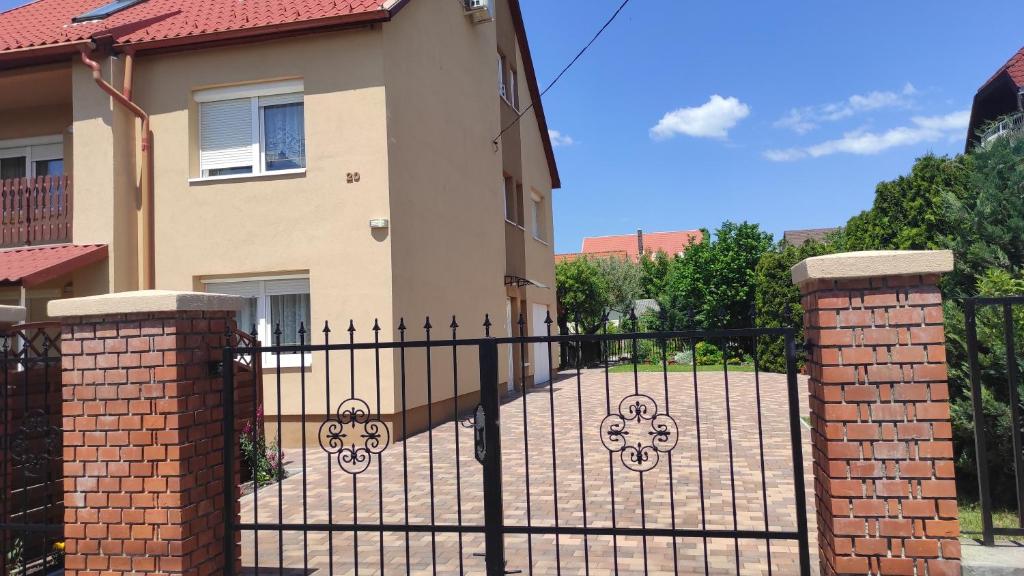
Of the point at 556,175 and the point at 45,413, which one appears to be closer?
the point at 45,413

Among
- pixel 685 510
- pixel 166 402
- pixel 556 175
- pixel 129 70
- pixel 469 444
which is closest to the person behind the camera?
pixel 166 402

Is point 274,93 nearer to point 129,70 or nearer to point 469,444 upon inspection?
point 129,70

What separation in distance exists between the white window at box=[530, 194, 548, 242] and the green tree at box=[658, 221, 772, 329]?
30.2 ft

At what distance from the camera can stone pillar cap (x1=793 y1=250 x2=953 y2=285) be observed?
128 inches

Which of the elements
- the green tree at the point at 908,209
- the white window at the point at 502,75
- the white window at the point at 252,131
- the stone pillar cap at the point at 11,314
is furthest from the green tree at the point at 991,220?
the white window at the point at 502,75

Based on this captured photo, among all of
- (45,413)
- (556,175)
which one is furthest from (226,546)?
(556,175)

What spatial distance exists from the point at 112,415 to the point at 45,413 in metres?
1.02

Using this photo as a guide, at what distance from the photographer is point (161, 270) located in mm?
10469

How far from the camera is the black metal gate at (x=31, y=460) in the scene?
4.46m

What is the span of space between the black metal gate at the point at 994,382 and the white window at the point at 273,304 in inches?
330

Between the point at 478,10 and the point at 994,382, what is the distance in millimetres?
11877

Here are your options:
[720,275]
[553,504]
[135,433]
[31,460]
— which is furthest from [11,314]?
[720,275]

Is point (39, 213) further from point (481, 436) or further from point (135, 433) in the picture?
point (481, 436)

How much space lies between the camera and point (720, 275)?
1088 inches
